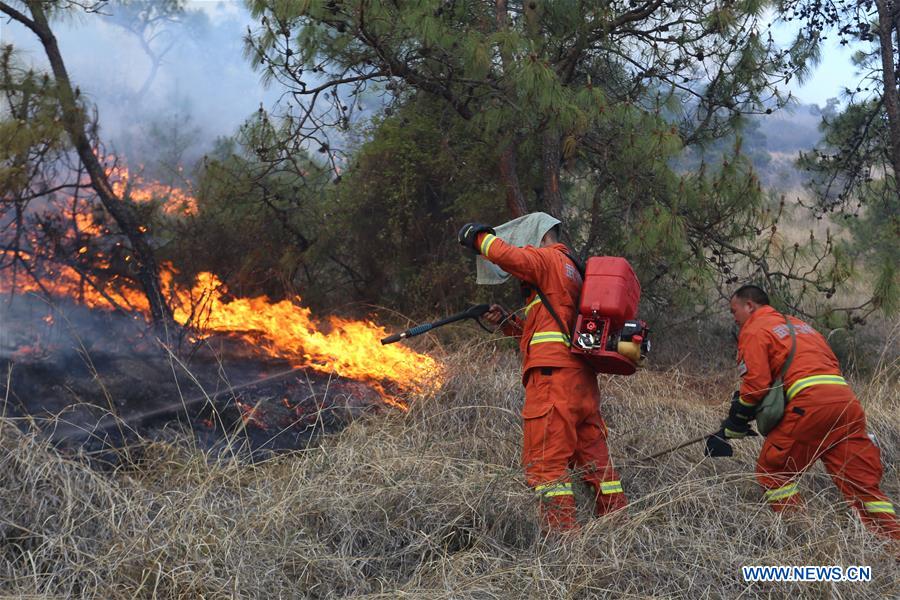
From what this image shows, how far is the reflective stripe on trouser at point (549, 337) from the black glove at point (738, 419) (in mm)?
1063

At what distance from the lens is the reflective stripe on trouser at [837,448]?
4488mm

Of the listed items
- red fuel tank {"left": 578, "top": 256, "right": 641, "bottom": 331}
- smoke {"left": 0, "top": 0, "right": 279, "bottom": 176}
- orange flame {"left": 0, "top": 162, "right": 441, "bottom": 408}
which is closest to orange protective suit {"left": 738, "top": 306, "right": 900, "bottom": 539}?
red fuel tank {"left": 578, "top": 256, "right": 641, "bottom": 331}

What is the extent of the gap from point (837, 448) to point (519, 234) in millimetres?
2163

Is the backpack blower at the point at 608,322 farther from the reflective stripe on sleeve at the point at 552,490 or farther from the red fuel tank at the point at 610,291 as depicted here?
the reflective stripe on sleeve at the point at 552,490

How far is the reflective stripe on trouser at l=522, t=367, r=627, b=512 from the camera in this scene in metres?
4.36

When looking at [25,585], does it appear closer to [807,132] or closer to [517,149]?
[517,149]

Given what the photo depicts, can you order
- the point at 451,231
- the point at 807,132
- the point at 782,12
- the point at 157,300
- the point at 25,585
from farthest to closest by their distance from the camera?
the point at 807,132 < the point at 451,231 < the point at 782,12 < the point at 157,300 < the point at 25,585

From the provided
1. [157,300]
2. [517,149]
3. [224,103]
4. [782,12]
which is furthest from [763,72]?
[224,103]

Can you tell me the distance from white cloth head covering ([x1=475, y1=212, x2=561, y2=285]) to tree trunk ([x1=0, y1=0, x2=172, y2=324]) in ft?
12.4

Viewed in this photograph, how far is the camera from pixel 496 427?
19.0ft

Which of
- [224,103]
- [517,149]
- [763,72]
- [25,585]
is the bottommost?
[25,585]

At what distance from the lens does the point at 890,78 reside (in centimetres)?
849

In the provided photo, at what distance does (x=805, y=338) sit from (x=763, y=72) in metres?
4.26

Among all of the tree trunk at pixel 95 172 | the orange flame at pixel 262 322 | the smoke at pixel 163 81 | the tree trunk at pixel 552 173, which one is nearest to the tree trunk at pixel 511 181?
the tree trunk at pixel 552 173
